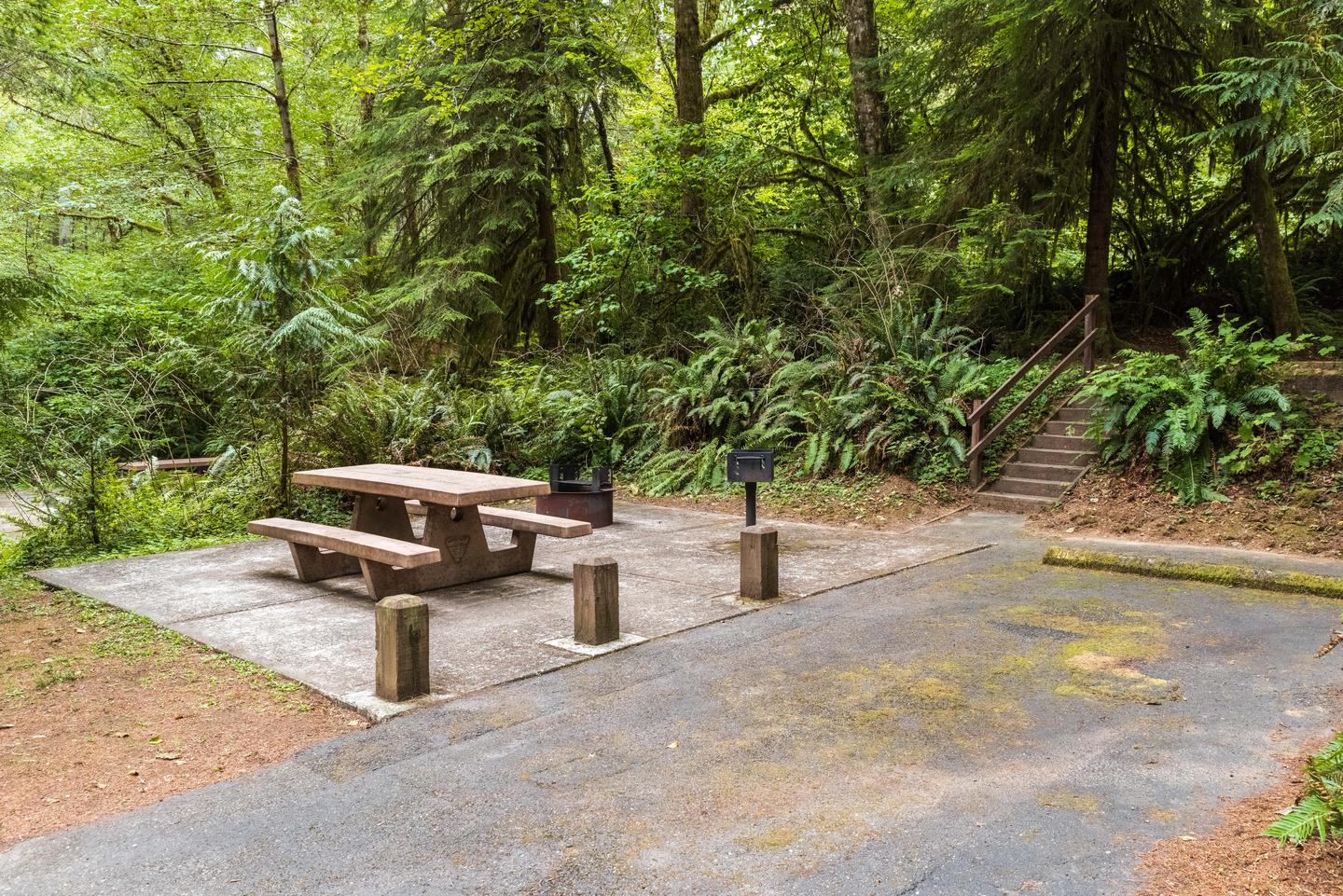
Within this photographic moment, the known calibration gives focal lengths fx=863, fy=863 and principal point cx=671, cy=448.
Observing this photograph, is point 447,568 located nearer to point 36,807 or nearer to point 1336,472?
point 36,807

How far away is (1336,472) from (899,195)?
7587 millimetres

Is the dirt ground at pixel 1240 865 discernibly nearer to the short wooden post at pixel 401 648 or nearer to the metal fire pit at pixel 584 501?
the short wooden post at pixel 401 648

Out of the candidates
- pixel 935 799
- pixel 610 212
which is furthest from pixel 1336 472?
pixel 610 212

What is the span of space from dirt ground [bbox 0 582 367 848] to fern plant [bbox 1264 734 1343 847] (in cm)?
360

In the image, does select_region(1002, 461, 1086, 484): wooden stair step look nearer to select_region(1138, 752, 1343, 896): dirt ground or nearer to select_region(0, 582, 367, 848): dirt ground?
select_region(1138, 752, 1343, 896): dirt ground

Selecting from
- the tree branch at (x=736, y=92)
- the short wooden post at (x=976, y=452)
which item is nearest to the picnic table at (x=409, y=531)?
the short wooden post at (x=976, y=452)

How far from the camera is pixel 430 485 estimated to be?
614 cm

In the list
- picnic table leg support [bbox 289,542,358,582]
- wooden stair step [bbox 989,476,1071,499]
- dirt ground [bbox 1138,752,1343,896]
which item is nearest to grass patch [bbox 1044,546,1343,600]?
wooden stair step [bbox 989,476,1071,499]

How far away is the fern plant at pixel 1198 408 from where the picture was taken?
8312mm

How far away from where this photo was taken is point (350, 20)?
61.9 ft

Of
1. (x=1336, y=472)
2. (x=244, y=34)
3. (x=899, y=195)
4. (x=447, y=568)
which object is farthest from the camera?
(x=244, y=34)

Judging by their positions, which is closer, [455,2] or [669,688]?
[669,688]

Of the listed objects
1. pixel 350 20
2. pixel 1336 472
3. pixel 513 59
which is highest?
pixel 350 20

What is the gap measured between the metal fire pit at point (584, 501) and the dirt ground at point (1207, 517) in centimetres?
448
